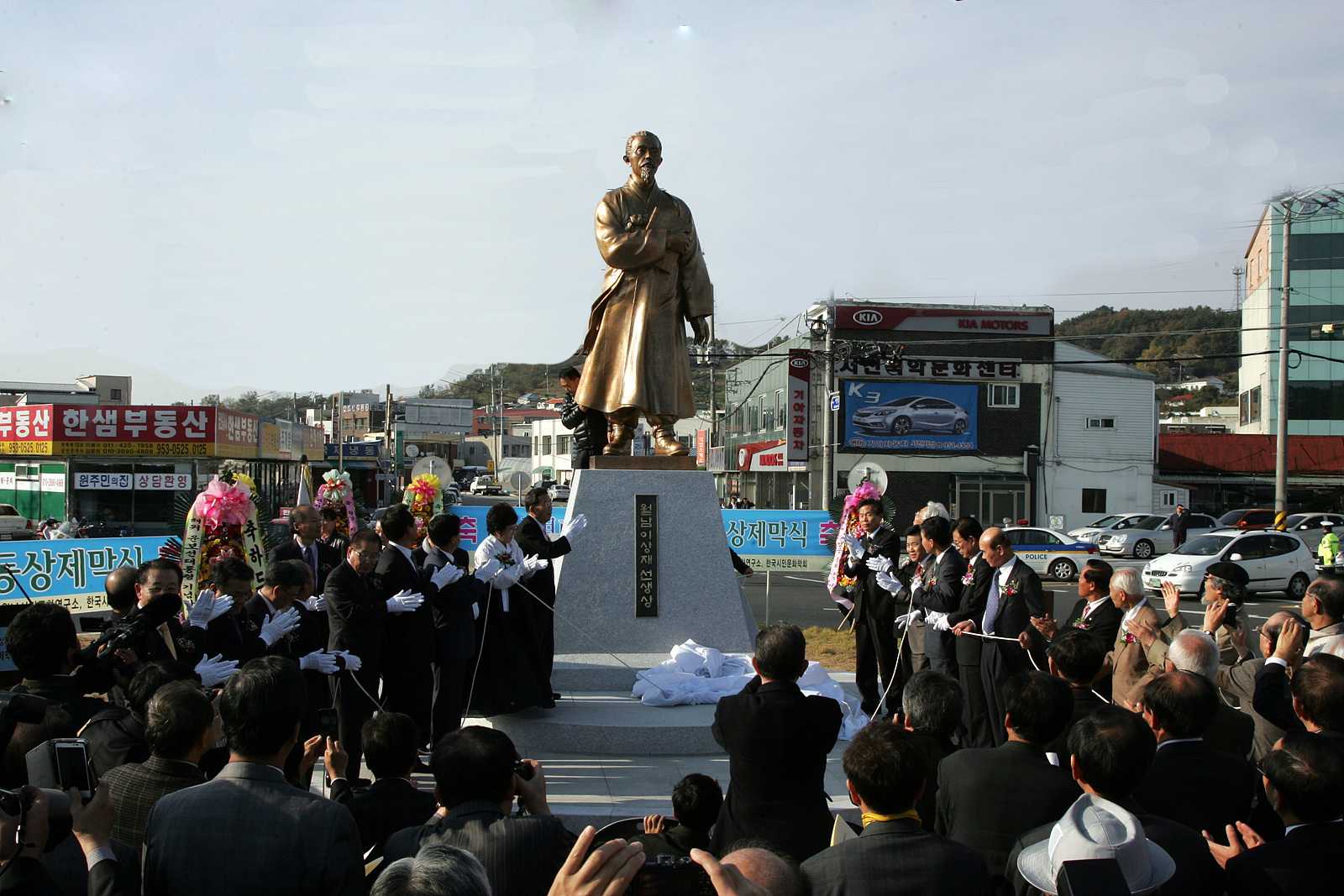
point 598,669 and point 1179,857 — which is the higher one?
point 1179,857

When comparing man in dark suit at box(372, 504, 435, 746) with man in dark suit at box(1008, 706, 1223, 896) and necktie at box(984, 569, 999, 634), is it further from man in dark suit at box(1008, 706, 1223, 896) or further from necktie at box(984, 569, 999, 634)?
man in dark suit at box(1008, 706, 1223, 896)

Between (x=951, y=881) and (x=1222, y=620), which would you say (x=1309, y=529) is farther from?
(x=951, y=881)

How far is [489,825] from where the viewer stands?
8.46 ft

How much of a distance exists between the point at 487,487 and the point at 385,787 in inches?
2239

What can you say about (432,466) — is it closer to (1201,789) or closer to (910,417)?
(1201,789)

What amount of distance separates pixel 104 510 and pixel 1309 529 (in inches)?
1266

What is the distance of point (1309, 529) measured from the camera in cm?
2859

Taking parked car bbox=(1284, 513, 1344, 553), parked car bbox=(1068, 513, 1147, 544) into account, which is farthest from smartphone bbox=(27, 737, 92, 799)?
parked car bbox=(1284, 513, 1344, 553)

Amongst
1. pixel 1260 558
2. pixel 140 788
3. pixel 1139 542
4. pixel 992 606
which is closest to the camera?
pixel 140 788

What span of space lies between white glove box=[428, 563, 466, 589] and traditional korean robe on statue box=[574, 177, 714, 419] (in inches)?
113

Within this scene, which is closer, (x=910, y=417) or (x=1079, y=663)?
(x=1079, y=663)

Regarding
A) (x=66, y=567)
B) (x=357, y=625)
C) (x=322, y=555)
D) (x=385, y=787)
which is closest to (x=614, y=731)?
(x=357, y=625)

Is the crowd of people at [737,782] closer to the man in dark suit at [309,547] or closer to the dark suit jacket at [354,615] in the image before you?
the dark suit jacket at [354,615]

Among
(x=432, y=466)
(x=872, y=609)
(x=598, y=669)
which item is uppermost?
(x=432, y=466)
